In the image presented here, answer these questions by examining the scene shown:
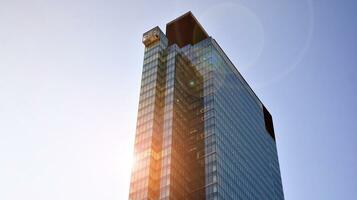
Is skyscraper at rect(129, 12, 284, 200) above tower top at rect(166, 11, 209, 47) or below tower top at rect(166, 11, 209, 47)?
below

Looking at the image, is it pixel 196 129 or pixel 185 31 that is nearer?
pixel 196 129

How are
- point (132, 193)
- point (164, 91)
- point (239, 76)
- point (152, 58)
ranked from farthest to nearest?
point (239, 76) → point (152, 58) → point (164, 91) → point (132, 193)

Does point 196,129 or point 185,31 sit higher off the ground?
point 185,31

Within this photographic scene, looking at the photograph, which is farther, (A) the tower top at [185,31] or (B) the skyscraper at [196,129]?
(A) the tower top at [185,31]

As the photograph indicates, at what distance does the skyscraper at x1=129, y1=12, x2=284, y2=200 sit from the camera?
338 ft

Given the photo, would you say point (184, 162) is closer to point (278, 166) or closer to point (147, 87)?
point (147, 87)

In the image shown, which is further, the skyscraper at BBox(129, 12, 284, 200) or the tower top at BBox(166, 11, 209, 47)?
the tower top at BBox(166, 11, 209, 47)

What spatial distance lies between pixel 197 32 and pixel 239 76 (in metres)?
20.7

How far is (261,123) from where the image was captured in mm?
155250

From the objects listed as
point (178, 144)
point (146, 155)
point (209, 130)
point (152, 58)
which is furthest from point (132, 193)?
point (152, 58)

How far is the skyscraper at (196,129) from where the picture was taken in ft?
338

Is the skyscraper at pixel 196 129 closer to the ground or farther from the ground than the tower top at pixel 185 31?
closer to the ground

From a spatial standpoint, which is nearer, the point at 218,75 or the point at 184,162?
the point at 184,162

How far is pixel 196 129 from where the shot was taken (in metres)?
118
